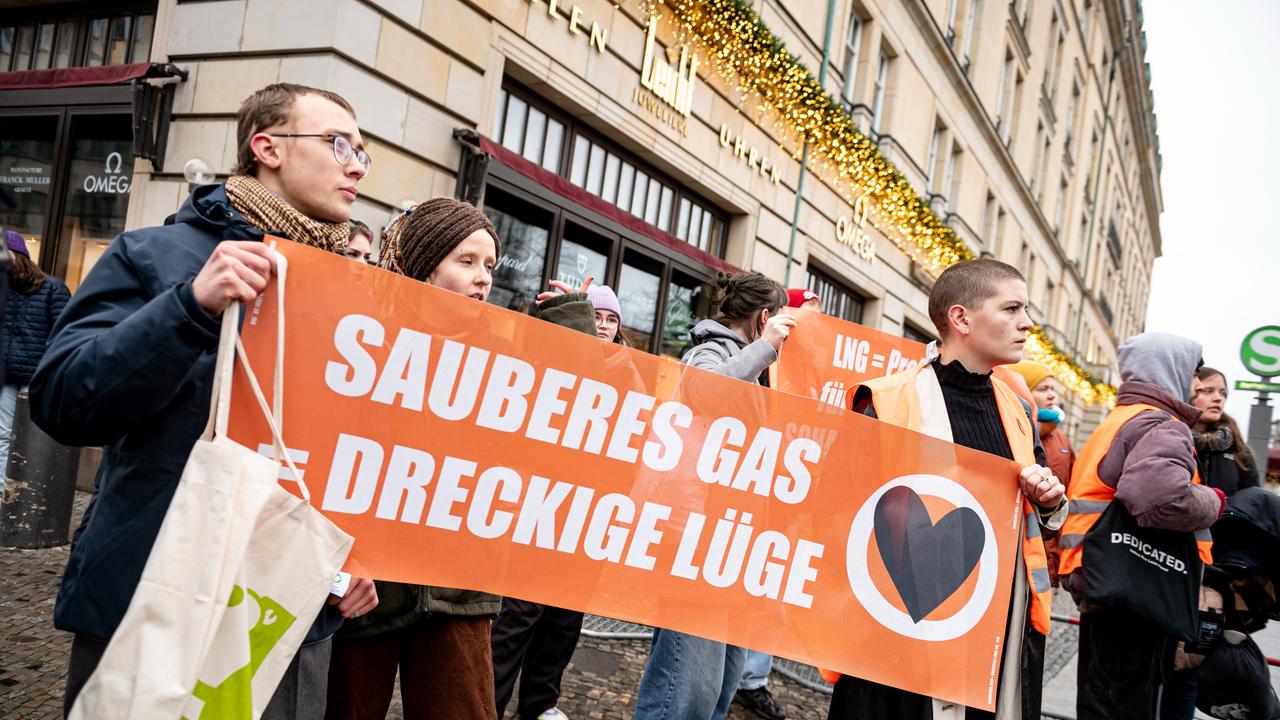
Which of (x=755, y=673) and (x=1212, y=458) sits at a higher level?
(x=1212, y=458)

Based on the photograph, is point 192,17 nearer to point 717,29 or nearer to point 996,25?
point 717,29

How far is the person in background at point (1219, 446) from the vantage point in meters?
3.82

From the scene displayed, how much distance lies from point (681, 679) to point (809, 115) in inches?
394

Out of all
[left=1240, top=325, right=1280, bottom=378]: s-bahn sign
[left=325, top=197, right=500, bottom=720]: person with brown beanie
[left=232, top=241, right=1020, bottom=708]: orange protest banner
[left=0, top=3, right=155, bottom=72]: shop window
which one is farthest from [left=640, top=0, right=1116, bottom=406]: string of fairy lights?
[left=232, top=241, right=1020, bottom=708]: orange protest banner

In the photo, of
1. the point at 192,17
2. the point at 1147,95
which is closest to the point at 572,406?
the point at 192,17

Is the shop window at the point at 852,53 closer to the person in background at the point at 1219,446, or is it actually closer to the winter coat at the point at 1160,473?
the person in background at the point at 1219,446

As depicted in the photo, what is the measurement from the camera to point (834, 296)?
1411 cm

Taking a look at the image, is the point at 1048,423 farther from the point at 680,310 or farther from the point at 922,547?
the point at 680,310

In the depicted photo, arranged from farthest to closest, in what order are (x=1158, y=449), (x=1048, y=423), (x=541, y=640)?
(x=1048, y=423) → (x=541, y=640) → (x=1158, y=449)

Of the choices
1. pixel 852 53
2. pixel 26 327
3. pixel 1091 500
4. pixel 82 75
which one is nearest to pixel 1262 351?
pixel 1091 500

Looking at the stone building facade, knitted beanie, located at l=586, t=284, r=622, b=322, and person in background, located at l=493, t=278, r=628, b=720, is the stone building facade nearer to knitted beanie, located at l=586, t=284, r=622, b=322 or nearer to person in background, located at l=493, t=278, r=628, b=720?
knitted beanie, located at l=586, t=284, r=622, b=322

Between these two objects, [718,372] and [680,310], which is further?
[680,310]

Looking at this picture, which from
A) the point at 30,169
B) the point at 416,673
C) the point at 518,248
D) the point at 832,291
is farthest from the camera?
the point at 832,291

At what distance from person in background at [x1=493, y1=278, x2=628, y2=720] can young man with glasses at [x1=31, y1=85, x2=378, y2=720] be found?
1206mm
